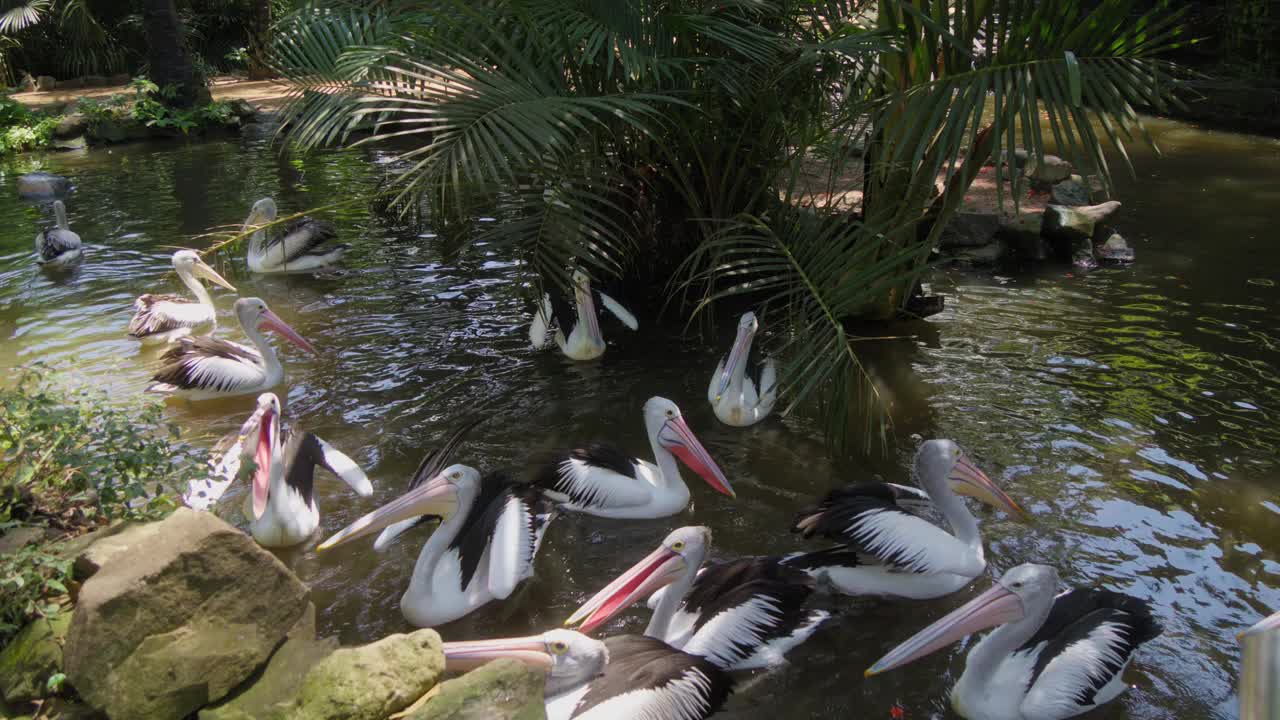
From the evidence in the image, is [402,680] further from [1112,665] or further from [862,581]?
[1112,665]

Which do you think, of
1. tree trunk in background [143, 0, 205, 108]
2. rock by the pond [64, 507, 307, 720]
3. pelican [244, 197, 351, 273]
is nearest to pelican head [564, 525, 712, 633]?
rock by the pond [64, 507, 307, 720]

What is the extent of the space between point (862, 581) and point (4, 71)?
2198cm

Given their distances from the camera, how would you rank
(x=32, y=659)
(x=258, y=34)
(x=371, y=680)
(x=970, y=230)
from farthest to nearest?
(x=258, y=34)
(x=970, y=230)
(x=32, y=659)
(x=371, y=680)

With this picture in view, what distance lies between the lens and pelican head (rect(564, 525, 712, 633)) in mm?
3398

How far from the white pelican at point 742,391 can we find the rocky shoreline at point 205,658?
Answer: 8.01ft

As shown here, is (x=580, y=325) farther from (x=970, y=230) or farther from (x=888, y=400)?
(x=970, y=230)

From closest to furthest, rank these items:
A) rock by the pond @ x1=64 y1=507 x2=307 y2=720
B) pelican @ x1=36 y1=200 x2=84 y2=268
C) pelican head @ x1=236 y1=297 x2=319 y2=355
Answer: rock by the pond @ x1=64 y1=507 x2=307 y2=720
pelican head @ x1=236 y1=297 x2=319 y2=355
pelican @ x1=36 y1=200 x2=84 y2=268

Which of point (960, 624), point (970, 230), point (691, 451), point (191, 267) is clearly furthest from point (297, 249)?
point (960, 624)

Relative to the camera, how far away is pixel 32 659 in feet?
9.78

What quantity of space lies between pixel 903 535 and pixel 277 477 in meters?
A: 2.68

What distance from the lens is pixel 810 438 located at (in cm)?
507

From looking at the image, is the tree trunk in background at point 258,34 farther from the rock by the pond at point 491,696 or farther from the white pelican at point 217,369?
the rock by the pond at point 491,696

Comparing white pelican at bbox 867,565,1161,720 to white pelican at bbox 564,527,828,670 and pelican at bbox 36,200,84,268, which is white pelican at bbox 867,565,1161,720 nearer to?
white pelican at bbox 564,527,828,670

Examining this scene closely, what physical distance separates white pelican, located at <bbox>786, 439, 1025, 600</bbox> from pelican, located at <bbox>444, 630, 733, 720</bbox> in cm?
83
